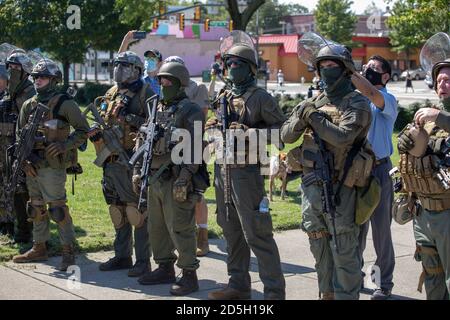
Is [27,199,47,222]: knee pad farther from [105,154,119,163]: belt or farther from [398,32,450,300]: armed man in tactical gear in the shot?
[398,32,450,300]: armed man in tactical gear

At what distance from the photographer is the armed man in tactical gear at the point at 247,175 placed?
574 centimetres

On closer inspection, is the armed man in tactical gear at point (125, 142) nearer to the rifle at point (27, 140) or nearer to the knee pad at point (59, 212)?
the knee pad at point (59, 212)

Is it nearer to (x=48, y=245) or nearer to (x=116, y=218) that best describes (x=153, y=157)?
(x=116, y=218)

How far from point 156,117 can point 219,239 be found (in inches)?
105

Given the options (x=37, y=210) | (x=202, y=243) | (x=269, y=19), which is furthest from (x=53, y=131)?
(x=269, y=19)

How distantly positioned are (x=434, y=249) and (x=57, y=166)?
150 inches

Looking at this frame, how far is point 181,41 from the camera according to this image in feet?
234

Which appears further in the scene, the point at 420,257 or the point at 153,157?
the point at 153,157

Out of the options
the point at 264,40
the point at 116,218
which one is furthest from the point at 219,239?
the point at 264,40

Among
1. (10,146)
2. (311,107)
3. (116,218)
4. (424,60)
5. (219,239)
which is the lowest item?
(219,239)

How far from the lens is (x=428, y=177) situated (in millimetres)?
4930

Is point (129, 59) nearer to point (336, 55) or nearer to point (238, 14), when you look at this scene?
point (336, 55)

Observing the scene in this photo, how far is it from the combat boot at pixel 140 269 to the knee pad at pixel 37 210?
112 centimetres

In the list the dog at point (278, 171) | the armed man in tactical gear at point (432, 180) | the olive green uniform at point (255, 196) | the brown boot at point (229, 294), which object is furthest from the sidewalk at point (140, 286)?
the dog at point (278, 171)
